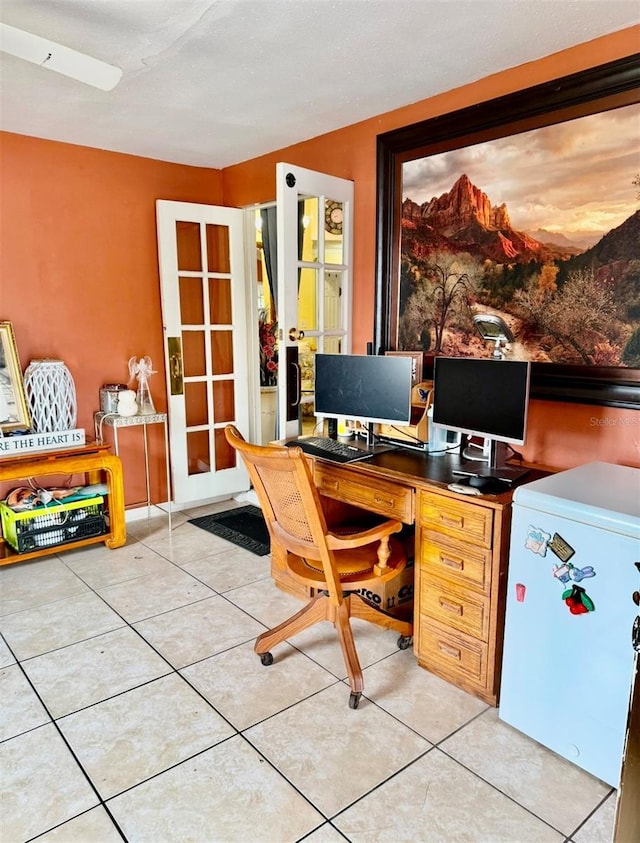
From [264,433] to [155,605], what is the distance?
196 cm

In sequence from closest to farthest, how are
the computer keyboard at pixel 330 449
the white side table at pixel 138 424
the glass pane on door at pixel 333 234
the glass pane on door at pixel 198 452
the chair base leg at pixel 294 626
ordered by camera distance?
the chair base leg at pixel 294 626
the computer keyboard at pixel 330 449
the glass pane on door at pixel 333 234
the white side table at pixel 138 424
the glass pane on door at pixel 198 452

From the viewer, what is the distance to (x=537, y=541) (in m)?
1.76

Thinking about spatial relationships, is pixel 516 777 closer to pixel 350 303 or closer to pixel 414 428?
pixel 414 428

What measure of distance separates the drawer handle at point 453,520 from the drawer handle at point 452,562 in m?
0.13

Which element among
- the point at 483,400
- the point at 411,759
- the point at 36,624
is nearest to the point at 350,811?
the point at 411,759

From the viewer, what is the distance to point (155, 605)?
275cm

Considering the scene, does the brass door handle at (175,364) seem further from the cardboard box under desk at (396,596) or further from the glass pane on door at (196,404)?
the cardboard box under desk at (396,596)

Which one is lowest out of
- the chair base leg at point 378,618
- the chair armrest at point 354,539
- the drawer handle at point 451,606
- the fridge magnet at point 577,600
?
the chair base leg at point 378,618

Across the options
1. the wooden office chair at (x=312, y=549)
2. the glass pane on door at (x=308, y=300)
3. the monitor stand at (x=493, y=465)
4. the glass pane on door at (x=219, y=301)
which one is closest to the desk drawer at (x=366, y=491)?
the wooden office chair at (x=312, y=549)

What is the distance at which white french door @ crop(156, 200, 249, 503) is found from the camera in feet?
12.6

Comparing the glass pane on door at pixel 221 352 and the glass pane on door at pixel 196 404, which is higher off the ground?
the glass pane on door at pixel 221 352

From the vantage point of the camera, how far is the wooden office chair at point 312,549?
6.39 ft

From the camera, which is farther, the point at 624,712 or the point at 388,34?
the point at 388,34

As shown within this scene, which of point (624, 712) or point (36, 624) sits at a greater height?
point (624, 712)
